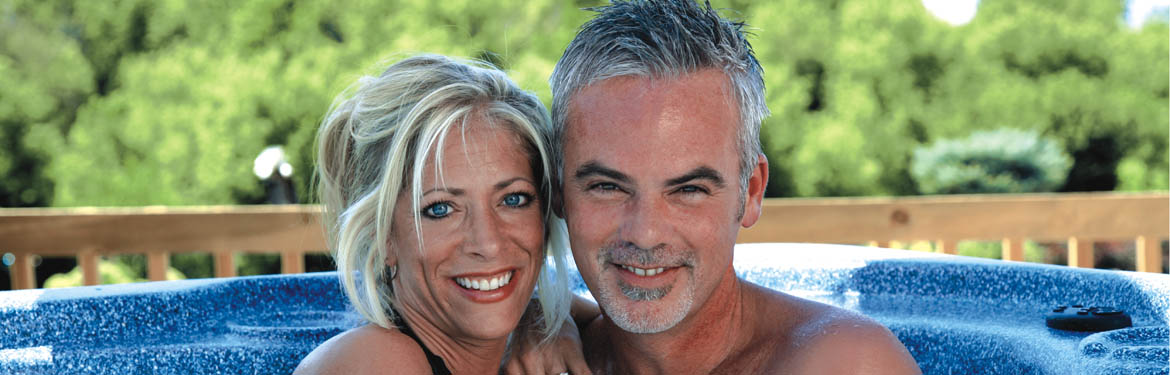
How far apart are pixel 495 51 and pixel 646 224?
659 centimetres

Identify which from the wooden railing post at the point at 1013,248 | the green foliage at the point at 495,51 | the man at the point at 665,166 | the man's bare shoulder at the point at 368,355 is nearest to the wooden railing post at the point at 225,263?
the man's bare shoulder at the point at 368,355

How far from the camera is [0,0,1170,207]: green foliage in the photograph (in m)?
7.80

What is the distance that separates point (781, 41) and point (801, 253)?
17.6 feet

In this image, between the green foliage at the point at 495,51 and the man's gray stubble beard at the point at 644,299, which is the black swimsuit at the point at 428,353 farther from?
the green foliage at the point at 495,51

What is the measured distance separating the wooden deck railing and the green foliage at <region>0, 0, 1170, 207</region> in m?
3.56

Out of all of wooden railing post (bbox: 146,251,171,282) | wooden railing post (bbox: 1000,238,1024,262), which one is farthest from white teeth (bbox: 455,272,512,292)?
wooden railing post (bbox: 1000,238,1024,262)

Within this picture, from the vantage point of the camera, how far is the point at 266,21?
797 centimetres

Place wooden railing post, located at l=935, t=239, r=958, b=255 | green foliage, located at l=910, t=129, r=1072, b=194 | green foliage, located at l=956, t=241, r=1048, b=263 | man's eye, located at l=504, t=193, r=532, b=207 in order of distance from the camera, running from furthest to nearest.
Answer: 1. green foliage, located at l=910, t=129, r=1072, b=194
2. green foliage, located at l=956, t=241, r=1048, b=263
3. wooden railing post, located at l=935, t=239, r=958, b=255
4. man's eye, located at l=504, t=193, r=532, b=207

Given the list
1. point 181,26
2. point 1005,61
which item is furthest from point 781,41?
point 181,26

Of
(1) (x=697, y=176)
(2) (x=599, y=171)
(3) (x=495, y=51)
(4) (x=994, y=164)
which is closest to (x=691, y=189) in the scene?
(1) (x=697, y=176)

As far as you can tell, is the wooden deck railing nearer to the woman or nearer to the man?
the woman

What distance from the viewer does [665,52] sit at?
1.51m

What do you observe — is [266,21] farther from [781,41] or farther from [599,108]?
[599,108]

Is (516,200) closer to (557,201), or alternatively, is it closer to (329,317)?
(557,201)
